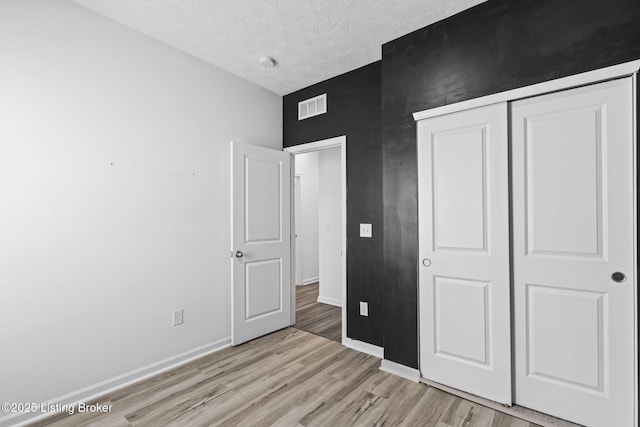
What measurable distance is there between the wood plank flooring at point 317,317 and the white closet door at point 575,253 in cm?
179

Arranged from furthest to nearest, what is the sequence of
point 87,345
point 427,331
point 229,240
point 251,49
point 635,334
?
point 229,240
point 251,49
point 427,331
point 87,345
point 635,334

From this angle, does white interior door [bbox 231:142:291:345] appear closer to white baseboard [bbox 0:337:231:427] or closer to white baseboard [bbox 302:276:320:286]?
white baseboard [bbox 0:337:231:427]

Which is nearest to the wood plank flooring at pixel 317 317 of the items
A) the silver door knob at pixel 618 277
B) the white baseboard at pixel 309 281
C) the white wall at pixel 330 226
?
the white wall at pixel 330 226

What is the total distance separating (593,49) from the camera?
1665 millimetres

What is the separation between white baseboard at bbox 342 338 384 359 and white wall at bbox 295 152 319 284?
8.99ft

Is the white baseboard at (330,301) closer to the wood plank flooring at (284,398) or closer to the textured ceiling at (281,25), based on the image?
the wood plank flooring at (284,398)

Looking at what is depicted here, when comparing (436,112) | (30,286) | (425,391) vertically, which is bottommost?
(425,391)

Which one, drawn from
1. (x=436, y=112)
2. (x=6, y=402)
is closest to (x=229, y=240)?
(x=6, y=402)

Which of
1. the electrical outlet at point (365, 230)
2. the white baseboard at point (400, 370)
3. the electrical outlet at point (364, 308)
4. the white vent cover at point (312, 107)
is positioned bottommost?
the white baseboard at point (400, 370)

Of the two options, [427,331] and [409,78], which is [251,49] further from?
[427,331]

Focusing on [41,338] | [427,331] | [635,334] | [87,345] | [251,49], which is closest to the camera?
[635,334]

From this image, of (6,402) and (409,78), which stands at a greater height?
(409,78)

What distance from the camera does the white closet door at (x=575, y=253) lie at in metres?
1.61

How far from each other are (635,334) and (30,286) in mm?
3574
